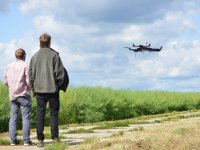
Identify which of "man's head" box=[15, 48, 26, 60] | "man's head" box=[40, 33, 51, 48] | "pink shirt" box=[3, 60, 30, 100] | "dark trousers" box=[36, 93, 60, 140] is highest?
"man's head" box=[40, 33, 51, 48]

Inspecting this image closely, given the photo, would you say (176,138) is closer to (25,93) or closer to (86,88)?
(25,93)

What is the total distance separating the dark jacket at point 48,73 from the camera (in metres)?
9.82

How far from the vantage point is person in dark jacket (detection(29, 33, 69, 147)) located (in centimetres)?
983

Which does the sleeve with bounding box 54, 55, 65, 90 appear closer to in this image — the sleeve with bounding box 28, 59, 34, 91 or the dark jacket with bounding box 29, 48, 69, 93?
the dark jacket with bounding box 29, 48, 69, 93

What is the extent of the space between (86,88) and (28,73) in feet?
51.6

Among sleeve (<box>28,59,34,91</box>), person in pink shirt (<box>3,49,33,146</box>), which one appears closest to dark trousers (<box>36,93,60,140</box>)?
sleeve (<box>28,59,34,91</box>)

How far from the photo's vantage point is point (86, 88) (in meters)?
25.9

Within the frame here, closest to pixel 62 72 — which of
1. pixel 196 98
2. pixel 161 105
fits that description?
pixel 161 105

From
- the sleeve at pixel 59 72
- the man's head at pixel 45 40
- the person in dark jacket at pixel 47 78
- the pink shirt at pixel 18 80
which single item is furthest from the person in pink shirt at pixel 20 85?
the sleeve at pixel 59 72

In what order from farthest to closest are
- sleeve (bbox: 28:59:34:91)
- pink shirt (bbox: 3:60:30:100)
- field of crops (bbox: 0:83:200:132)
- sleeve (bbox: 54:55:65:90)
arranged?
field of crops (bbox: 0:83:200:132), pink shirt (bbox: 3:60:30:100), sleeve (bbox: 28:59:34:91), sleeve (bbox: 54:55:65:90)

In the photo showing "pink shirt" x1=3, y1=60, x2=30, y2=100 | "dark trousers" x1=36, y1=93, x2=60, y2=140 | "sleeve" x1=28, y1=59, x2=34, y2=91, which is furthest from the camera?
"pink shirt" x1=3, y1=60, x2=30, y2=100

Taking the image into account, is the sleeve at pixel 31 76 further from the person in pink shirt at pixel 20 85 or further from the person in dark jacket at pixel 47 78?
the person in pink shirt at pixel 20 85

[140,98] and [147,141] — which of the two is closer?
[147,141]

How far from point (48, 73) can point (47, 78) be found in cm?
9
